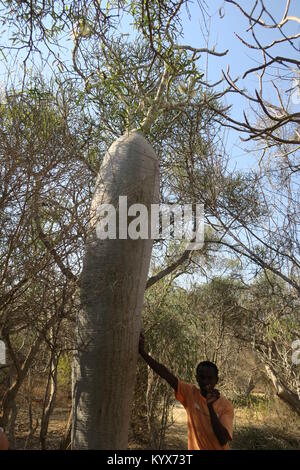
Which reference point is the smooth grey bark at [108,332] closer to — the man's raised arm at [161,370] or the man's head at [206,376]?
the man's raised arm at [161,370]

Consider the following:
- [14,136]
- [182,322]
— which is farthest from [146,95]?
[182,322]

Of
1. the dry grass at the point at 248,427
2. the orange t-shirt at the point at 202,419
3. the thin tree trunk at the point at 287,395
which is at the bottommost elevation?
the dry grass at the point at 248,427

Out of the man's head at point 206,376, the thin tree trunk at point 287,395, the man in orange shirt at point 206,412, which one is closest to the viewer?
the man in orange shirt at point 206,412

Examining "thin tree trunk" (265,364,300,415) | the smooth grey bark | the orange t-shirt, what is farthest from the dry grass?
the orange t-shirt

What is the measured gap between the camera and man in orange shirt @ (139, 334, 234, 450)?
2.13m

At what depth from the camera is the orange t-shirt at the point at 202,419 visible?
2.15 metres

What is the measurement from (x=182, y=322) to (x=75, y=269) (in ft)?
11.6

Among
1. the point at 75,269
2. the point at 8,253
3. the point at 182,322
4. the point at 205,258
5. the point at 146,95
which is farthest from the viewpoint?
the point at 205,258

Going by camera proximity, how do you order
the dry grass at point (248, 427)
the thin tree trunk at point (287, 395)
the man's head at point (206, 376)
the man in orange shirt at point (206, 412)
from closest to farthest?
the man in orange shirt at point (206, 412) < the man's head at point (206, 376) < the thin tree trunk at point (287, 395) < the dry grass at point (248, 427)

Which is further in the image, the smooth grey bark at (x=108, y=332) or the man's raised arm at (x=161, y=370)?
the man's raised arm at (x=161, y=370)

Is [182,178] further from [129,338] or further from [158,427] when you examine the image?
[158,427]

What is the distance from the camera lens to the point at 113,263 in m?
2.32

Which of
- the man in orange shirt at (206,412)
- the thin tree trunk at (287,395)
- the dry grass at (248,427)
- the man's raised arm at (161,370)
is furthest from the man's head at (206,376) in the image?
the thin tree trunk at (287,395)

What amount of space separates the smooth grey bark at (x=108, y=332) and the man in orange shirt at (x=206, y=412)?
0.69ft
